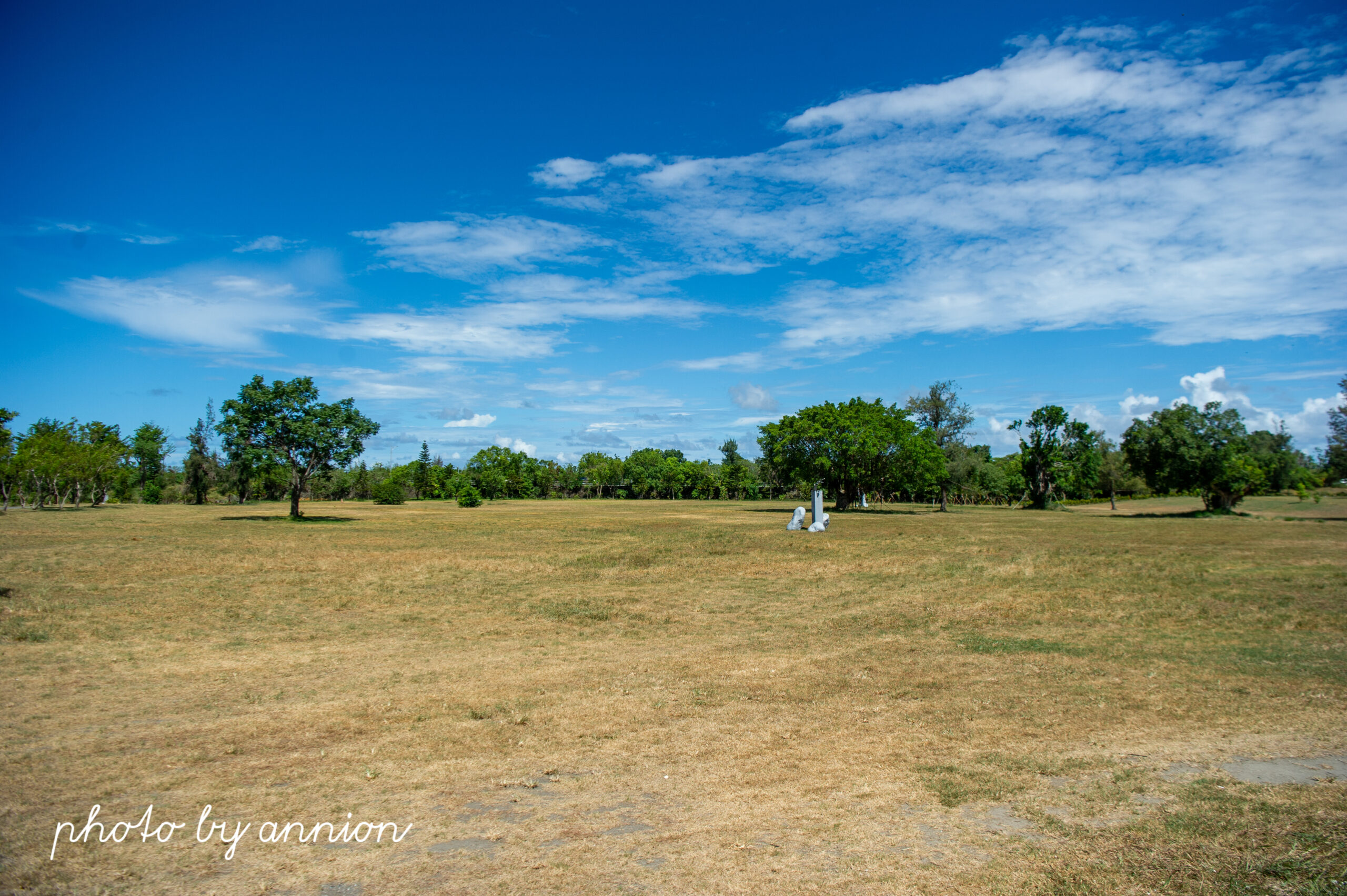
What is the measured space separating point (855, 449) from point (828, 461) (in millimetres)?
2569

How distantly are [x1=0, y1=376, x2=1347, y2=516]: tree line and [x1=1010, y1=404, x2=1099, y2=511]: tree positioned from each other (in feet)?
0.41

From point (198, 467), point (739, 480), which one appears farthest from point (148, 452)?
point (739, 480)

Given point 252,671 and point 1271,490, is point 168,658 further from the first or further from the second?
point 1271,490

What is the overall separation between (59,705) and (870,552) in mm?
24933

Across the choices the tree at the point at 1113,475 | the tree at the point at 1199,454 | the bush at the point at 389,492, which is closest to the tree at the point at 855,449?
the tree at the point at 1199,454

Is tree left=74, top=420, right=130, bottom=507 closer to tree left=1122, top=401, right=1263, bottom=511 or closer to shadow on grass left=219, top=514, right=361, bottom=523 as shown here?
shadow on grass left=219, top=514, right=361, bottom=523

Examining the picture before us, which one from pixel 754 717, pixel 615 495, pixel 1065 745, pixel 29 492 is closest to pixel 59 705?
pixel 754 717

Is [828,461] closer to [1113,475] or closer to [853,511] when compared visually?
[853,511]

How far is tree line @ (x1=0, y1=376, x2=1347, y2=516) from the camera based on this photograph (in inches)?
2108

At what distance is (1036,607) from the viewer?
636 inches

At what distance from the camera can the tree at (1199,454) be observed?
171 ft

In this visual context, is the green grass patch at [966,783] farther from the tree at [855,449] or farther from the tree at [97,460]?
the tree at [97,460]

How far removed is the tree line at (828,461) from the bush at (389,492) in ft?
0.74

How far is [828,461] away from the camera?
62594 mm
